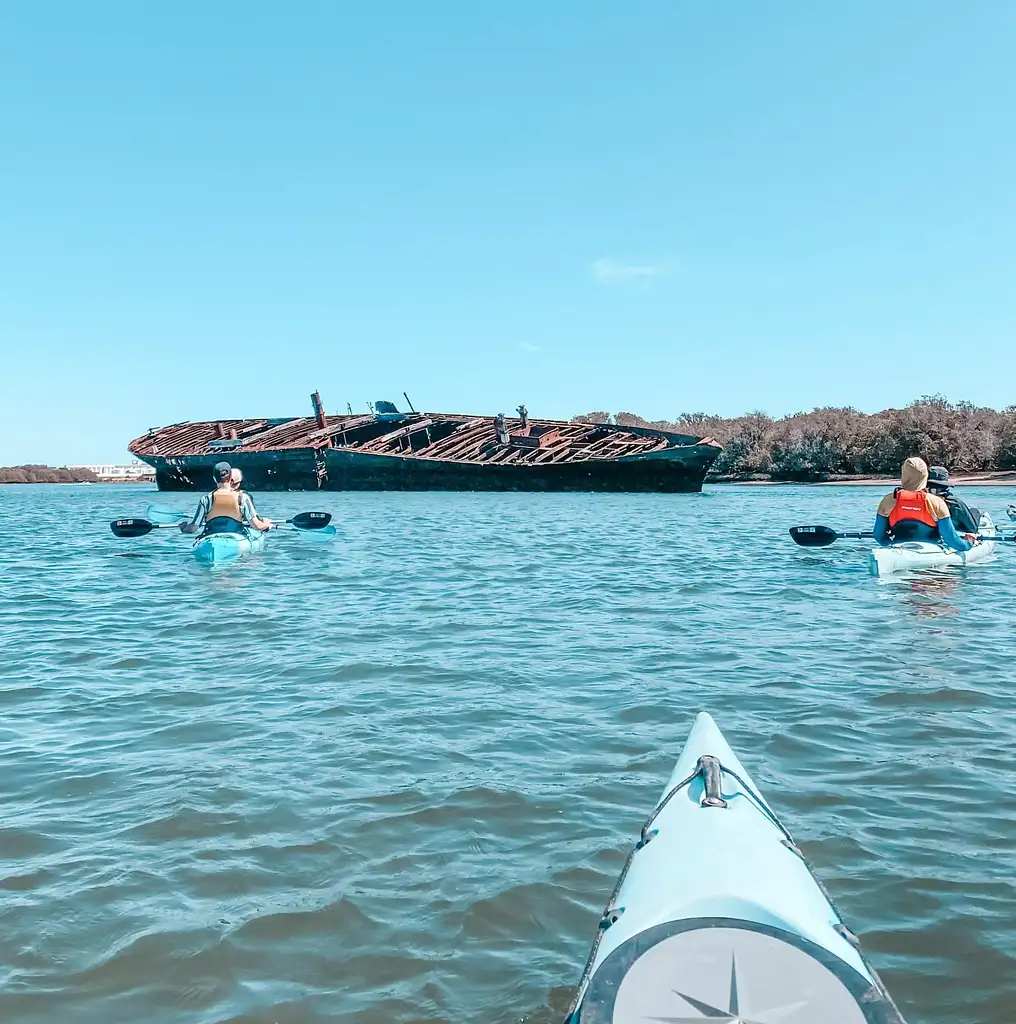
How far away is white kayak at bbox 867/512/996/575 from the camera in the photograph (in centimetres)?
1389

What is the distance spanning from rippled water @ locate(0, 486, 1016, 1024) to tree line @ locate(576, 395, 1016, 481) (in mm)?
62464

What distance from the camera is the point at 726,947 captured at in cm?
280

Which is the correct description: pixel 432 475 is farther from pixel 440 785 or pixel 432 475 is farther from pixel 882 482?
pixel 440 785

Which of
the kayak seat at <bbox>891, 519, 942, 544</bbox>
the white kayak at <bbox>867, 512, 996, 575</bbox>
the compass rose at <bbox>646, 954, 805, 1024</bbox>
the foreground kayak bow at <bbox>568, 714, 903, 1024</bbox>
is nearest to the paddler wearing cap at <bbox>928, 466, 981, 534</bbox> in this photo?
the white kayak at <bbox>867, 512, 996, 575</bbox>

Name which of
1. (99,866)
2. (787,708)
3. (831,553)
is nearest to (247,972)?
(99,866)

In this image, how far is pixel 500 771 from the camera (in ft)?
19.1

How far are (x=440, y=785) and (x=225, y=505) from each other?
1202 centimetres

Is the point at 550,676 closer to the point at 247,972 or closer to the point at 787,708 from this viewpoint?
the point at 787,708

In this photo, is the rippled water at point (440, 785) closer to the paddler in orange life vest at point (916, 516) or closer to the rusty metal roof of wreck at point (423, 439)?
the paddler in orange life vest at point (916, 516)

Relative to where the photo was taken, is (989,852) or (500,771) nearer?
(989,852)

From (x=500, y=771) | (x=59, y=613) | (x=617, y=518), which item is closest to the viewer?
(x=500, y=771)

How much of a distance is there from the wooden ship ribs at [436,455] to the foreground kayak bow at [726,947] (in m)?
49.9

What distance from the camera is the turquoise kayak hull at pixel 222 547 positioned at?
52.5 feet

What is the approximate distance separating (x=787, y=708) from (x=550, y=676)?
2.17 metres
